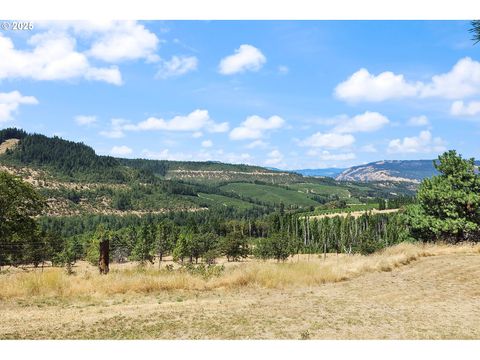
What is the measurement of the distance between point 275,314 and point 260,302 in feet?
6.82

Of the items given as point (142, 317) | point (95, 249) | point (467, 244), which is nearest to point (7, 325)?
point (142, 317)

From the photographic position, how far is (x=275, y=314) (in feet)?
39.0

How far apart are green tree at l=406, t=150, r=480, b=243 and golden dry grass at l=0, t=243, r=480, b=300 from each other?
10.7 m

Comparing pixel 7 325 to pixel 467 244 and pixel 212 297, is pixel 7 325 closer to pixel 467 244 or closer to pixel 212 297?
pixel 212 297

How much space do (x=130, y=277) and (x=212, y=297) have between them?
4054 millimetres

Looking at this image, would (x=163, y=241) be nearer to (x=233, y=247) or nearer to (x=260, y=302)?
(x=233, y=247)

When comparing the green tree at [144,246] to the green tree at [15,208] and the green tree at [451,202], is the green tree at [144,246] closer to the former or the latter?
the green tree at [15,208]

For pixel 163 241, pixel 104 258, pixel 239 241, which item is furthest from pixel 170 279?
pixel 163 241

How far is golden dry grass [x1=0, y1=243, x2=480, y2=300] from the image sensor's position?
1541 cm

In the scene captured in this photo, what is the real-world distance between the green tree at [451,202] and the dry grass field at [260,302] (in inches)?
348

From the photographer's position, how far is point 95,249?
101750 millimetres

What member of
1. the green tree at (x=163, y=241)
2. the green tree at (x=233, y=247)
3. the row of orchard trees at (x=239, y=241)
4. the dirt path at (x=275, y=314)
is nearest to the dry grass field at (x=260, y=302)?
the dirt path at (x=275, y=314)

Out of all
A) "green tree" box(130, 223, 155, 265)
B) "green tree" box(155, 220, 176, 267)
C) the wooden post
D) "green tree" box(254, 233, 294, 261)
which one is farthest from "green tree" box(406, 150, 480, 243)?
"green tree" box(155, 220, 176, 267)

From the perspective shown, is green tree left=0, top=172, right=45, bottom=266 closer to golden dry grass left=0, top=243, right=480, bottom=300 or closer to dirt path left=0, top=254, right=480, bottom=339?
golden dry grass left=0, top=243, right=480, bottom=300
